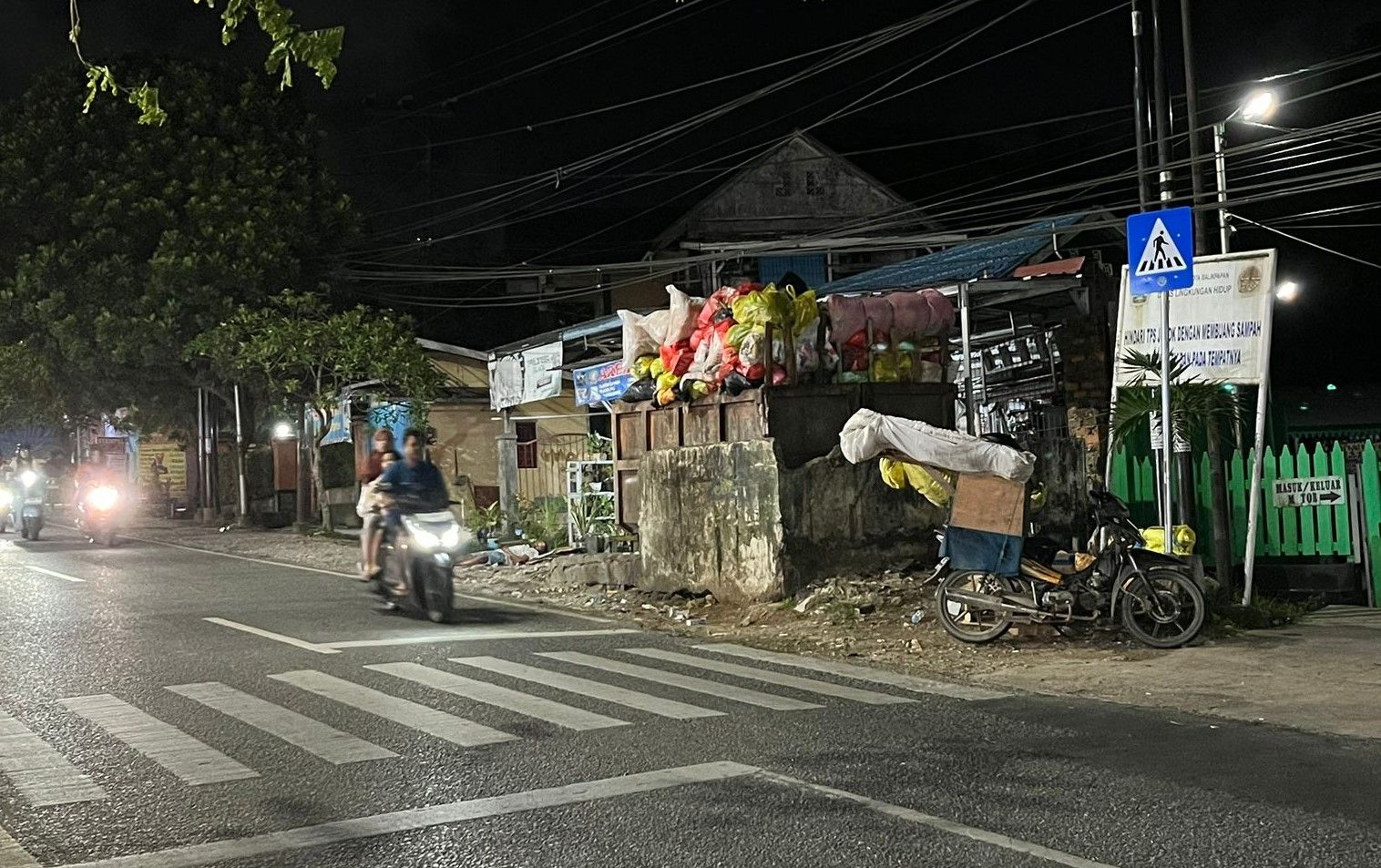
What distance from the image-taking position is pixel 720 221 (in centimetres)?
3922

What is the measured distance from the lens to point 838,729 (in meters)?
7.64

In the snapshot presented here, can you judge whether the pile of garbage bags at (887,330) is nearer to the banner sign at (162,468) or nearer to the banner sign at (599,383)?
the banner sign at (599,383)

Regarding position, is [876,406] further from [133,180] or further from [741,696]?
[133,180]

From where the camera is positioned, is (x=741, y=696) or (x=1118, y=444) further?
(x=1118, y=444)

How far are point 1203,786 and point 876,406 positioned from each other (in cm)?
853

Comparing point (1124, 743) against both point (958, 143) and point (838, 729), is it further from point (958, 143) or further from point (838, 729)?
point (958, 143)

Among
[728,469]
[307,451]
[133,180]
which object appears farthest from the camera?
[307,451]

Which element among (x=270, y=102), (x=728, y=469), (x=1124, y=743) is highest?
(x=270, y=102)

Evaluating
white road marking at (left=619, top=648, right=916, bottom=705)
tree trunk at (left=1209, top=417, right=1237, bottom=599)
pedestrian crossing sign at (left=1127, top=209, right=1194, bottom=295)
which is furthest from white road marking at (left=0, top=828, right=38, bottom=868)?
tree trunk at (left=1209, top=417, right=1237, bottom=599)

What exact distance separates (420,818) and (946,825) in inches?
90.6

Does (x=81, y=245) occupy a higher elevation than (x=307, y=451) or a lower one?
higher

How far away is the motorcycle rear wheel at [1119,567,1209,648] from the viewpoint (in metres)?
10.6

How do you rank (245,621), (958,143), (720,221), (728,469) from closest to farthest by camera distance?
(245,621) < (728,469) < (720,221) < (958,143)

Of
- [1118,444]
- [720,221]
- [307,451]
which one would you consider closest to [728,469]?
[1118,444]
